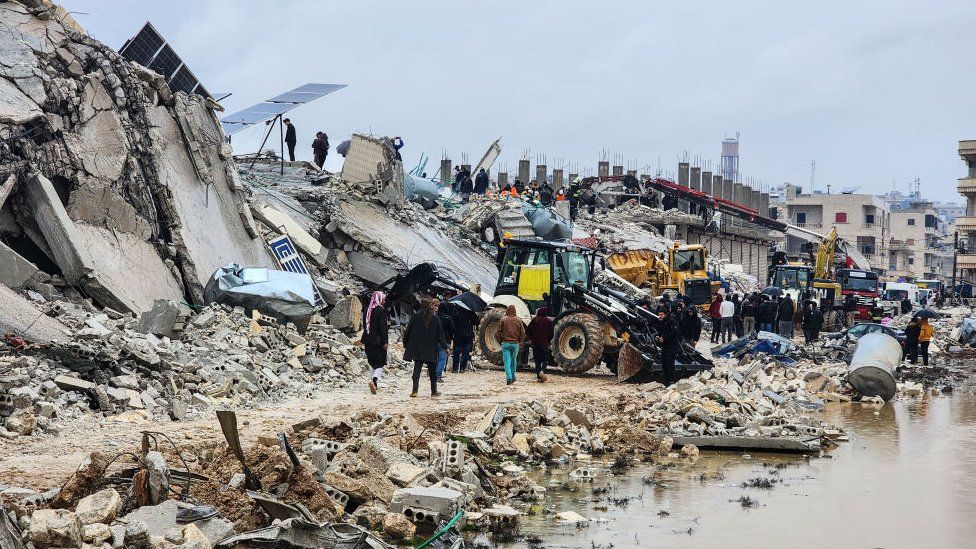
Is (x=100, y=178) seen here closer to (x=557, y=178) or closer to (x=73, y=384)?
(x=73, y=384)

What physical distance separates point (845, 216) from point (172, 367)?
8481 centimetres

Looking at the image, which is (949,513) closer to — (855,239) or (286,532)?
(286,532)

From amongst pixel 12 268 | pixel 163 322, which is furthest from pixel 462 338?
pixel 12 268

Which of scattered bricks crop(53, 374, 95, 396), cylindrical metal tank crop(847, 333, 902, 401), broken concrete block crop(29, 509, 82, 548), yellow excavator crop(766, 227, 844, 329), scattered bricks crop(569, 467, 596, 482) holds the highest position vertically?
yellow excavator crop(766, 227, 844, 329)

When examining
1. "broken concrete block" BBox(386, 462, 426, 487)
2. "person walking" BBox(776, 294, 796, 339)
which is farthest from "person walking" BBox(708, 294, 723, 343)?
"broken concrete block" BBox(386, 462, 426, 487)

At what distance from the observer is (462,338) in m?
18.7

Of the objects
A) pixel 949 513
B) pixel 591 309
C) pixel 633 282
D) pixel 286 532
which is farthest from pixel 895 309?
pixel 286 532

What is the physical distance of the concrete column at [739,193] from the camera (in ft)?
241

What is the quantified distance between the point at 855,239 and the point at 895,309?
4781 centimetres

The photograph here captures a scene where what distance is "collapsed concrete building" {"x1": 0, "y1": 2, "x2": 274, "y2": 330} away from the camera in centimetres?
1566

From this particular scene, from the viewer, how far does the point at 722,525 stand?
372 inches

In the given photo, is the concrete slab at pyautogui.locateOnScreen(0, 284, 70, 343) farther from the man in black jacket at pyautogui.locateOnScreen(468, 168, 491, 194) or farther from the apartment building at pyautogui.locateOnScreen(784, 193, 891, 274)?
the apartment building at pyautogui.locateOnScreen(784, 193, 891, 274)

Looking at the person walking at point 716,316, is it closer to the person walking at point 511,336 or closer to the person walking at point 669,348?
the person walking at point 669,348

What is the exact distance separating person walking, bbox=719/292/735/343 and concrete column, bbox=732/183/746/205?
45376 mm
